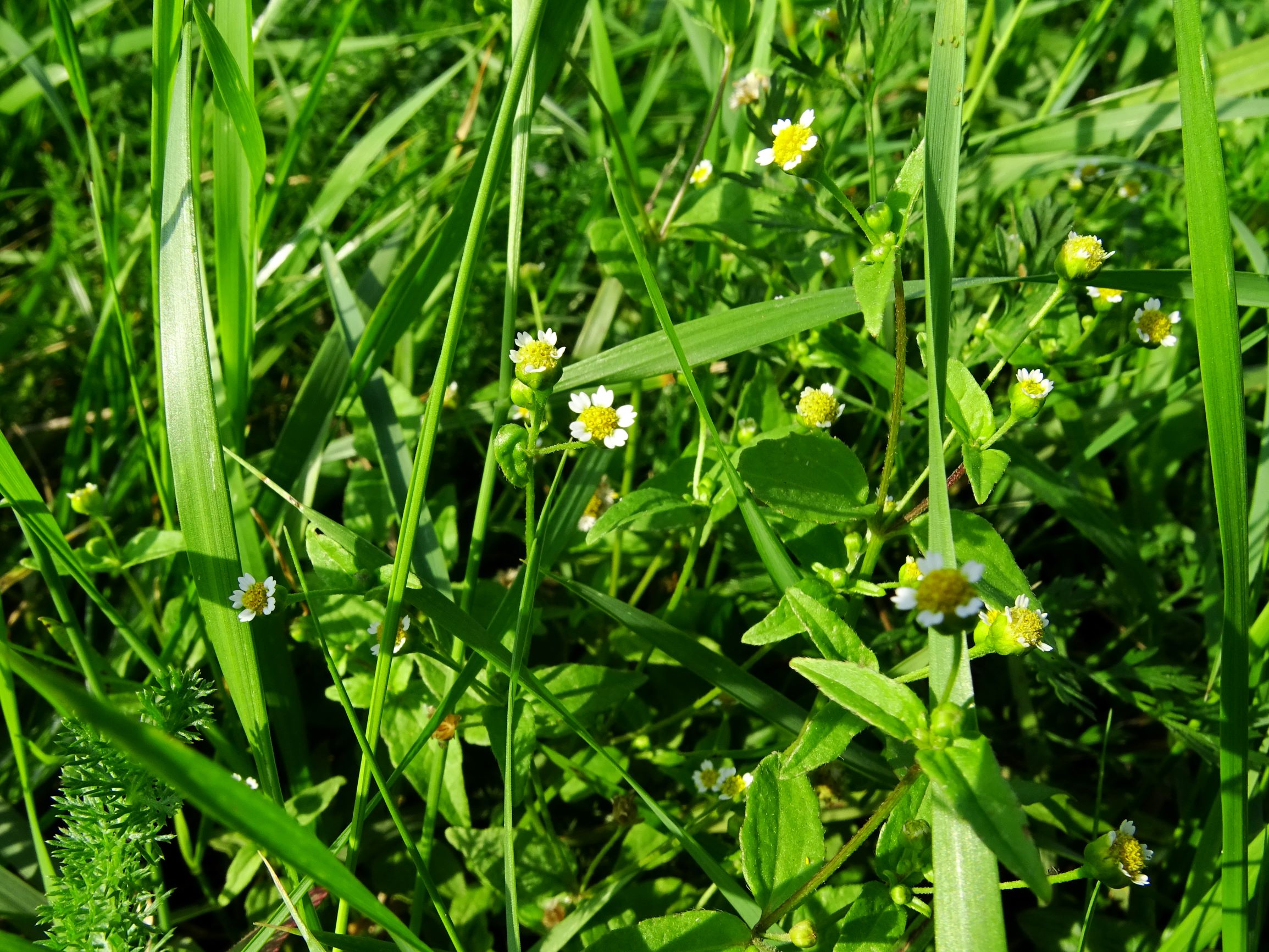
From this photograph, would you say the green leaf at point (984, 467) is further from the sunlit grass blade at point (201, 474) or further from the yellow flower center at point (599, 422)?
the sunlit grass blade at point (201, 474)

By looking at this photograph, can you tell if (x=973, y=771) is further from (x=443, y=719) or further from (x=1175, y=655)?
(x=1175, y=655)

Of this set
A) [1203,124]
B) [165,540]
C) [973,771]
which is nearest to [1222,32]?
[1203,124]

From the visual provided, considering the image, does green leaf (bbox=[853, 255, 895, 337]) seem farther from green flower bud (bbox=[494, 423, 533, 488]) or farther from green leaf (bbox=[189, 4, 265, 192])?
green leaf (bbox=[189, 4, 265, 192])

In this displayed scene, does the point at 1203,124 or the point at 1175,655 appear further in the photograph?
the point at 1175,655

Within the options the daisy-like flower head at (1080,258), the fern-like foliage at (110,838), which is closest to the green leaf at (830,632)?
the daisy-like flower head at (1080,258)

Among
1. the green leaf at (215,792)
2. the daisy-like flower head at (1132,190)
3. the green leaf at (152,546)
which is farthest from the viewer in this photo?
the daisy-like flower head at (1132,190)
